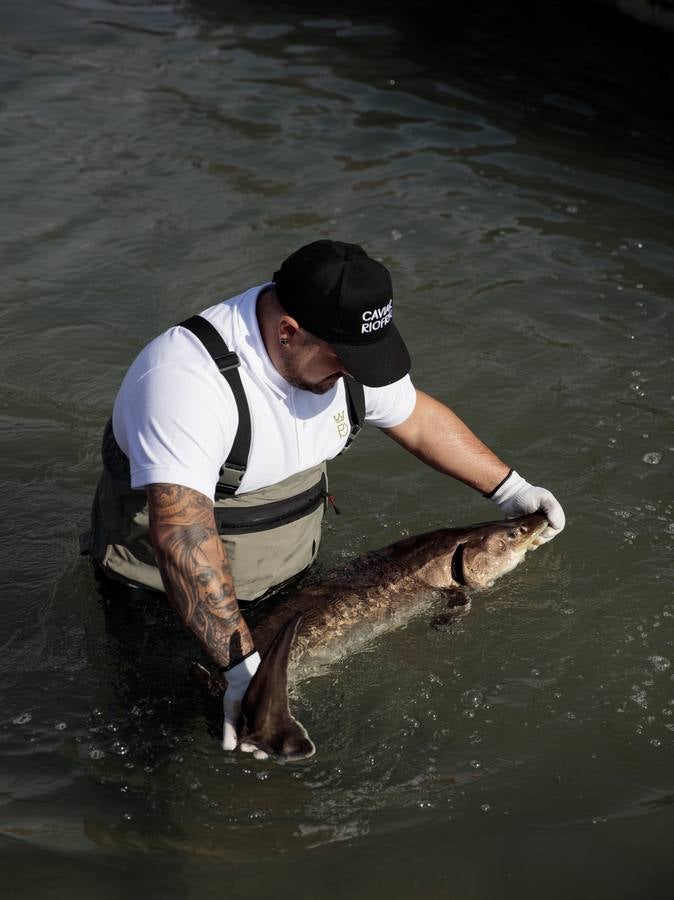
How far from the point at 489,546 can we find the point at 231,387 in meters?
1.91

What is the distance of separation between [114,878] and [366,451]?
354 centimetres

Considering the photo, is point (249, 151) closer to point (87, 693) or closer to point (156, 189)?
point (156, 189)

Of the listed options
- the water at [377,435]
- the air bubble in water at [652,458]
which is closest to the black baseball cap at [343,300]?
the water at [377,435]

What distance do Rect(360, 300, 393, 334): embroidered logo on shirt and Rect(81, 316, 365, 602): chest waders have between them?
1.76ft

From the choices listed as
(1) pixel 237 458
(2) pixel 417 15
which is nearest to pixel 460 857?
(1) pixel 237 458

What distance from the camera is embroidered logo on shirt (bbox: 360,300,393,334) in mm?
3963

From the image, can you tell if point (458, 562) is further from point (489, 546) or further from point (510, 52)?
point (510, 52)

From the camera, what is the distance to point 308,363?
4.13 meters

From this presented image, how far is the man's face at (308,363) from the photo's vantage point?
13.4ft

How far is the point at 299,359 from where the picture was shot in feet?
13.5

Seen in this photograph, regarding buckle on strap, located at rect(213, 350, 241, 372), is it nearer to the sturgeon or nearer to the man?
the man

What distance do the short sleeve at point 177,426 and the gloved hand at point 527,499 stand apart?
183 centimetres

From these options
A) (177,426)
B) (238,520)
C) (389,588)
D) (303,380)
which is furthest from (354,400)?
(389,588)

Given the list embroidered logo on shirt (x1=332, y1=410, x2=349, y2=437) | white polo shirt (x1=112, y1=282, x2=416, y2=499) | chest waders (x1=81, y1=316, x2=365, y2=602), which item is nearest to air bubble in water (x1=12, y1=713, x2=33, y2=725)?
chest waders (x1=81, y1=316, x2=365, y2=602)
